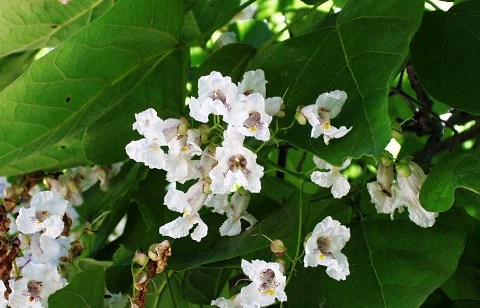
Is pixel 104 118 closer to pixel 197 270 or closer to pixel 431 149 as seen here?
pixel 197 270

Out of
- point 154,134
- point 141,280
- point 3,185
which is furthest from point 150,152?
point 3,185

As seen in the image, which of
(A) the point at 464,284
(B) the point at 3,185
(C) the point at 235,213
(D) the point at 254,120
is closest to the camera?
(D) the point at 254,120

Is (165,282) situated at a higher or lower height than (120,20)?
lower

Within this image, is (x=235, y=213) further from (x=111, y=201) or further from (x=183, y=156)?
(x=111, y=201)

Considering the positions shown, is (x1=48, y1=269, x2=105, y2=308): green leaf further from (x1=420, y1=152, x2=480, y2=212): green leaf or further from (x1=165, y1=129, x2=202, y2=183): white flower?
(x1=420, y1=152, x2=480, y2=212): green leaf

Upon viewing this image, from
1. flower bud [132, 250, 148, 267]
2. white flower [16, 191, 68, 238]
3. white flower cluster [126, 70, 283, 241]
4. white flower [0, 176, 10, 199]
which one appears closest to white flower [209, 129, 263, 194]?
white flower cluster [126, 70, 283, 241]

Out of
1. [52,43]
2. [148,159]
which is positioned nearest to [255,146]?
[148,159]
